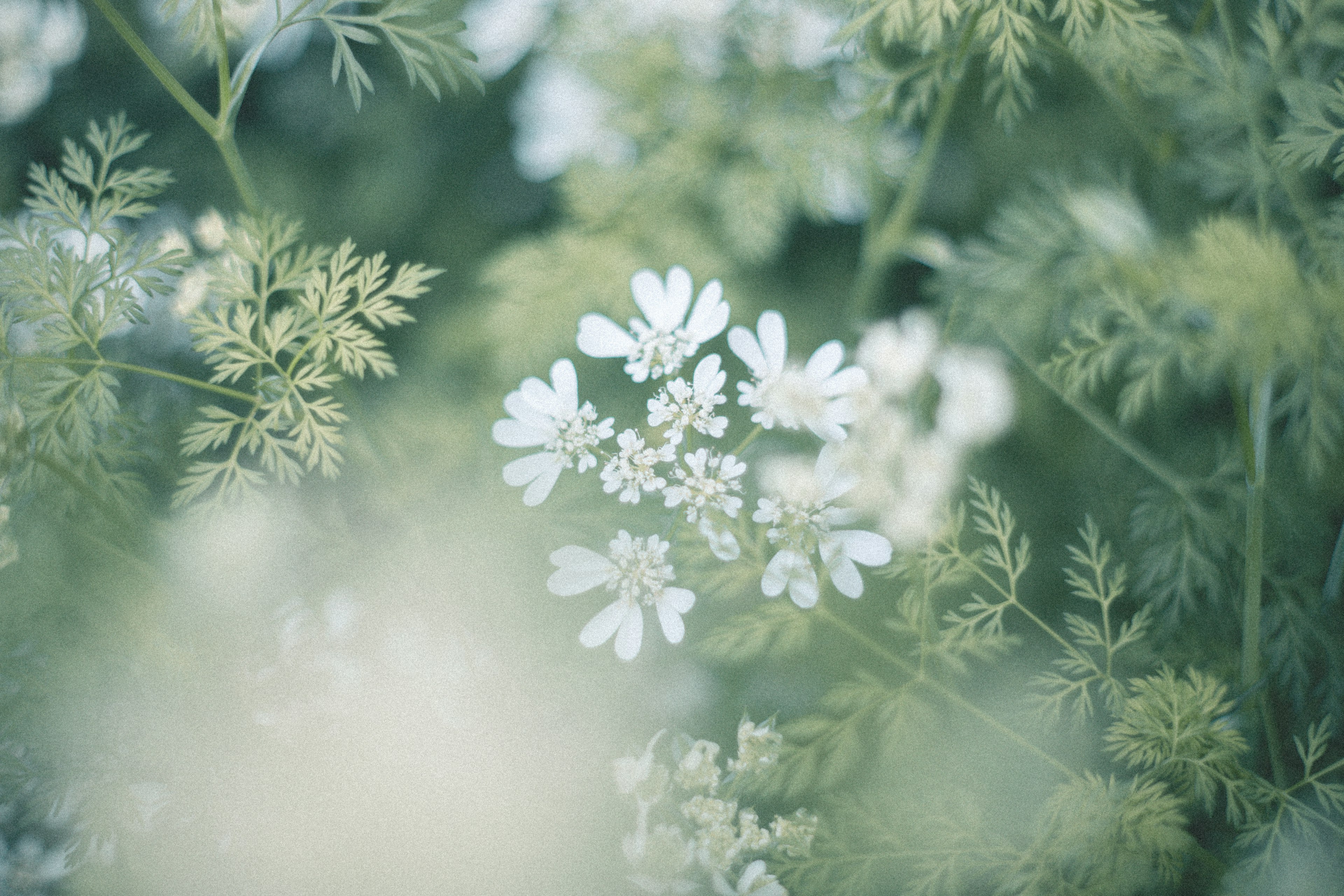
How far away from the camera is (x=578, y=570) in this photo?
784mm

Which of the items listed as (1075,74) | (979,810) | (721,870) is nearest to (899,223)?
(1075,74)

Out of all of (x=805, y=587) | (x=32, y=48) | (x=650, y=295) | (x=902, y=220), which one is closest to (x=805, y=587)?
(x=805, y=587)

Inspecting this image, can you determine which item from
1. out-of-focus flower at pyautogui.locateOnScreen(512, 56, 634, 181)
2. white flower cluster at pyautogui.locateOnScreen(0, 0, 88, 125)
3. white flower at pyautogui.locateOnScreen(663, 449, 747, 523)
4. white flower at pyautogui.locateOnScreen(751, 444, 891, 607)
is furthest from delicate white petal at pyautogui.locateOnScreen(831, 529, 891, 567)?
white flower cluster at pyautogui.locateOnScreen(0, 0, 88, 125)

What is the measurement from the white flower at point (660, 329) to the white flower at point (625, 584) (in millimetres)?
166

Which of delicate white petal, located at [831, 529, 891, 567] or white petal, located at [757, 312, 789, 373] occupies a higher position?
white petal, located at [757, 312, 789, 373]

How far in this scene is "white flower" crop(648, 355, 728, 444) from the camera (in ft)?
2.46

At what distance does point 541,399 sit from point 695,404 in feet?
0.50

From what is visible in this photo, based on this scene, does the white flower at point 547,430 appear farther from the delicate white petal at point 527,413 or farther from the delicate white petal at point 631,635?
the delicate white petal at point 631,635

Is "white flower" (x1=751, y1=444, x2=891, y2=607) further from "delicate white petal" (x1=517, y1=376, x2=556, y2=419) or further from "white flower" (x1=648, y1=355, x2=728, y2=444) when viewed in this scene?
"delicate white petal" (x1=517, y1=376, x2=556, y2=419)

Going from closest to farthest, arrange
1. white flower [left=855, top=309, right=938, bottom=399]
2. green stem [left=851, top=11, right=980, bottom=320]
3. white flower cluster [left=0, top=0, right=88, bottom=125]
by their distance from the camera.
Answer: white flower [left=855, top=309, right=938, bottom=399]
green stem [left=851, top=11, right=980, bottom=320]
white flower cluster [left=0, top=0, right=88, bottom=125]

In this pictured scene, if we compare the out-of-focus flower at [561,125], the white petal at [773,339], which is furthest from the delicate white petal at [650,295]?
the out-of-focus flower at [561,125]

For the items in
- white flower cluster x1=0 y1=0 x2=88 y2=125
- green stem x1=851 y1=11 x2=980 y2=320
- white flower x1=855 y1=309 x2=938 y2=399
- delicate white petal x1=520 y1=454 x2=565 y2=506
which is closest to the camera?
white flower x1=855 y1=309 x2=938 y2=399

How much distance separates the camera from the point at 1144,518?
0.96 m

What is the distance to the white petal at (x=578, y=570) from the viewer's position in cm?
77
